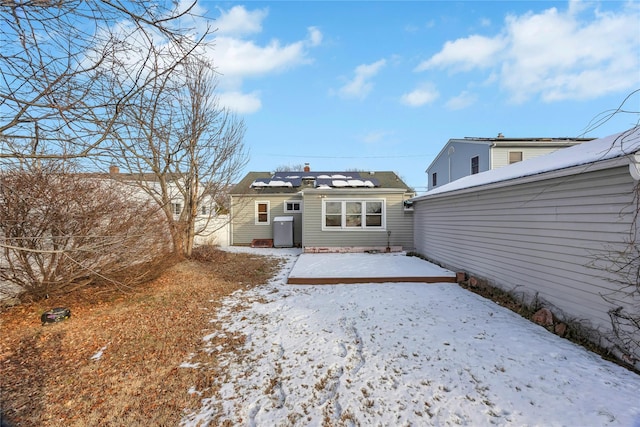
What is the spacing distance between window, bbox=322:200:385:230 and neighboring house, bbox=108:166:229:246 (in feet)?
13.2

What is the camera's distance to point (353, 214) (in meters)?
10.9

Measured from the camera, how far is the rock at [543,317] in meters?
3.70

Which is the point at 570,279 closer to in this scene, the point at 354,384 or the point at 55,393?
the point at 354,384

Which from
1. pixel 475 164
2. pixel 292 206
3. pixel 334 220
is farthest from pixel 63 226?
pixel 475 164

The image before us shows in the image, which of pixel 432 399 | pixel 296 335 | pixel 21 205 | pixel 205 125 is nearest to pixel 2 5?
pixel 21 205

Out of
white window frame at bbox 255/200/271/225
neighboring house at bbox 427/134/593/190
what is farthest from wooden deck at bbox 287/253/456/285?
neighboring house at bbox 427/134/593/190

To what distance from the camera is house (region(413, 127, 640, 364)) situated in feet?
9.28

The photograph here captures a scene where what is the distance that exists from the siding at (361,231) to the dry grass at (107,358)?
590 cm

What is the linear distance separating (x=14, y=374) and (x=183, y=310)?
196cm

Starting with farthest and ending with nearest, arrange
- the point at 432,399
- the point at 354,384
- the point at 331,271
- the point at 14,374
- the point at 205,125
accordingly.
Result: the point at 205,125 → the point at 331,271 → the point at 14,374 → the point at 354,384 → the point at 432,399

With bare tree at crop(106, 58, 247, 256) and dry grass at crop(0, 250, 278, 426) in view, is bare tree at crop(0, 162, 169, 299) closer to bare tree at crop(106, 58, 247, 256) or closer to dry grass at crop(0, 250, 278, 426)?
dry grass at crop(0, 250, 278, 426)

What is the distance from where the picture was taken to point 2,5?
182 cm

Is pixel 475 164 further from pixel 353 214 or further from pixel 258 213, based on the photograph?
pixel 258 213

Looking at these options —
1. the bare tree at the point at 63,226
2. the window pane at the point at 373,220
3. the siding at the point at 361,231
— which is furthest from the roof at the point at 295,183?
the bare tree at the point at 63,226
